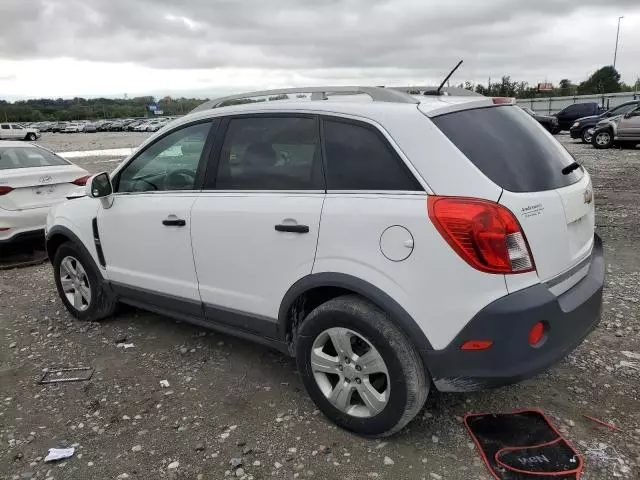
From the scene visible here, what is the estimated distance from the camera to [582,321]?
9.00 feet

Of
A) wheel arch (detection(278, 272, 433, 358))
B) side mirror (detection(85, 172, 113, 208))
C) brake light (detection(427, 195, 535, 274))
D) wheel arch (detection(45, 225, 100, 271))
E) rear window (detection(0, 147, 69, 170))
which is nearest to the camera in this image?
brake light (detection(427, 195, 535, 274))

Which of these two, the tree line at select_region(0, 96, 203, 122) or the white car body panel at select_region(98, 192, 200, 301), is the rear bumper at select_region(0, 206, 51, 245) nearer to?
the white car body panel at select_region(98, 192, 200, 301)

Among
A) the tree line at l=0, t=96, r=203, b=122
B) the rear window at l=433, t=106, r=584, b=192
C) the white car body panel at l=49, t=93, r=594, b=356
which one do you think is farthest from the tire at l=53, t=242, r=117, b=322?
the tree line at l=0, t=96, r=203, b=122

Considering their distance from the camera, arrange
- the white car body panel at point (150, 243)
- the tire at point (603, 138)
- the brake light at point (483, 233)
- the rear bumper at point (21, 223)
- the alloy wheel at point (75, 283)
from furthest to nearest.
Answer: the tire at point (603, 138)
the rear bumper at point (21, 223)
the alloy wheel at point (75, 283)
the white car body panel at point (150, 243)
the brake light at point (483, 233)

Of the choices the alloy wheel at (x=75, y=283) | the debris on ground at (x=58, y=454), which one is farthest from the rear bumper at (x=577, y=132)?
the debris on ground at (x=58, y=454)

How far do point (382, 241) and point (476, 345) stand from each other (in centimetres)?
65

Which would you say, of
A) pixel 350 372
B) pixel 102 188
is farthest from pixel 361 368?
pixel 102 188

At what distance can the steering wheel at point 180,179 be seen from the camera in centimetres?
360

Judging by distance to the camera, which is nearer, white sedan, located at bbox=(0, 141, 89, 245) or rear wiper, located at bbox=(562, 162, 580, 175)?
rear wiper, located at bbox=(562, 162, 580, 175)

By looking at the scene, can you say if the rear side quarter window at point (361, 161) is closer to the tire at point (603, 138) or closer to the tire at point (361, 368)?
the tire at point (361, 368)

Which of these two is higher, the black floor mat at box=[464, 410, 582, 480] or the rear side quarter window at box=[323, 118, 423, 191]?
the rear side quarter window at box=[323, 118, 423, 191]

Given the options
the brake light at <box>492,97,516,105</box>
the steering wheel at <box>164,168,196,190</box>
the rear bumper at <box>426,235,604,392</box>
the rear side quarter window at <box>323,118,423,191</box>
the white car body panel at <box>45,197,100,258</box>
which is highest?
the brake light at <box>492,97,516,105</box>

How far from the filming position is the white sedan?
6.34 meters

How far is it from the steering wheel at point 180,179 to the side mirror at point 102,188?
0.58 m
